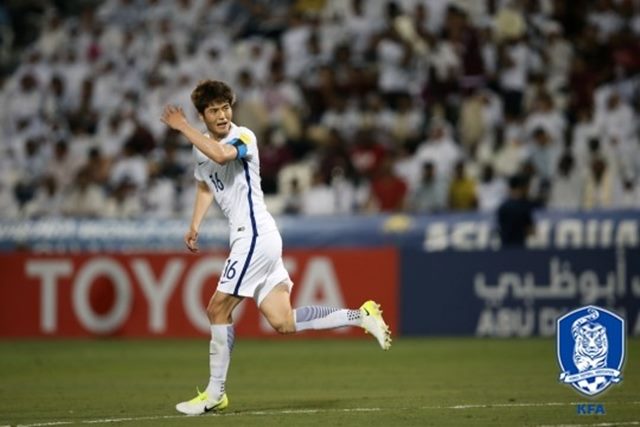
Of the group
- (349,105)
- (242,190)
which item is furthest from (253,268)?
(349,105)

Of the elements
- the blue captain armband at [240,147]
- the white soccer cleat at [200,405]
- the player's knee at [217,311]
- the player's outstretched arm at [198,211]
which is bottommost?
the white soccer cleat at [200,405]

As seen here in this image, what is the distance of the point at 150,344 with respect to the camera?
20359mm

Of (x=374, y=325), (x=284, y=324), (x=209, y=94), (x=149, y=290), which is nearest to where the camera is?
(x=209, y=94)

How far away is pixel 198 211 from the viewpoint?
11.2 meters

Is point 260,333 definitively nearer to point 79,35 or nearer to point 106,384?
point 106,384

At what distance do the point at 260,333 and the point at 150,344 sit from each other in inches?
65.5

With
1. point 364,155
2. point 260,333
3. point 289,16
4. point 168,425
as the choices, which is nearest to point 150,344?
point 260,333

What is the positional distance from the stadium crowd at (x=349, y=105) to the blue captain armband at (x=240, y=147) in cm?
1185

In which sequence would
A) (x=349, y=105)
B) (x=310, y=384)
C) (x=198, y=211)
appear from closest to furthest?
(x=198, y=211) < (x=310, y=384) < (x=349, y=105)

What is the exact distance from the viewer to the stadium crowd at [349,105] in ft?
75.3

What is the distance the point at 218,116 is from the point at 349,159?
1303cm

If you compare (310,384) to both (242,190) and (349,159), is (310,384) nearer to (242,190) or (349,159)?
(242,190)

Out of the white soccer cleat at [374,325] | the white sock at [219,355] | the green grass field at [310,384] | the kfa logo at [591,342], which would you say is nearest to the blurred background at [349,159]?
the green grass field at [310,384]

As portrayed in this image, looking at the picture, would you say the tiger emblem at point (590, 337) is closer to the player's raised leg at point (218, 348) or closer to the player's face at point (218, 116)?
the player's raised leg at point (218, 348)
